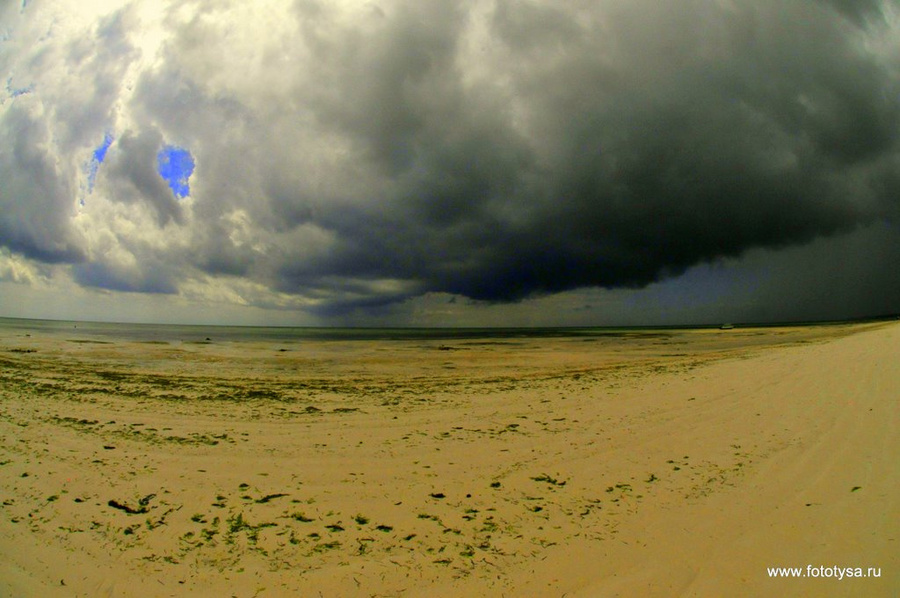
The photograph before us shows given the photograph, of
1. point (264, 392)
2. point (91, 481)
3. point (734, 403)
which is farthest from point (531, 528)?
point (264, 392)

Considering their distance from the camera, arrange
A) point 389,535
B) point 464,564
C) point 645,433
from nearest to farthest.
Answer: point 464,564 < point 389,535 < point 645,433

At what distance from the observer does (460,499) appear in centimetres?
550

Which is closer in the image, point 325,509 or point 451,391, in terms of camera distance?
point 325,509

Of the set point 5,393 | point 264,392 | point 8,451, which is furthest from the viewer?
point 264,392

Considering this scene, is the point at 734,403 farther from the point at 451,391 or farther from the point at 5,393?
the point at 5,393

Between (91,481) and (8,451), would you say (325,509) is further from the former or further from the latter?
(8,451)

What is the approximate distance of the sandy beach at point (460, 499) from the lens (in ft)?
12.6

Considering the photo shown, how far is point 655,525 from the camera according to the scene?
15.2 ft

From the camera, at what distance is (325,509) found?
528 cm

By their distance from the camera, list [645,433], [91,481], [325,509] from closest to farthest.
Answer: [325,509] < [91,481] < [645,433]

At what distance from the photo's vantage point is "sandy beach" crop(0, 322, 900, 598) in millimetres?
3834

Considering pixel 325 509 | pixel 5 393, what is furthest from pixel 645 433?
pixel 5 393

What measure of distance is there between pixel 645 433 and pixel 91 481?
10.4 m

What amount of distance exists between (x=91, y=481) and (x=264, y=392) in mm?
9090
